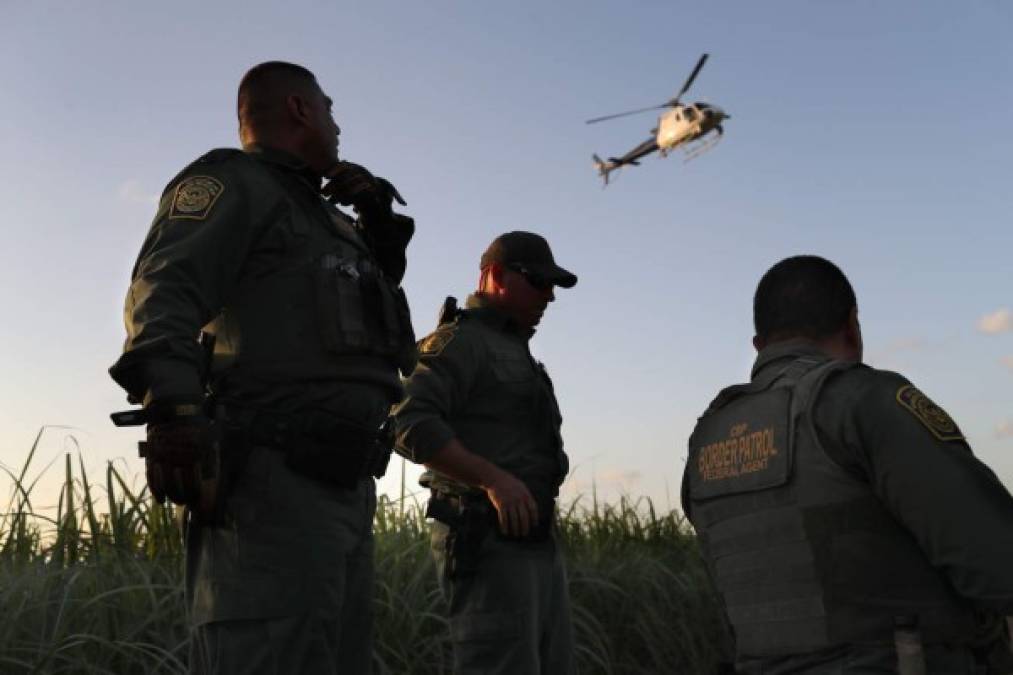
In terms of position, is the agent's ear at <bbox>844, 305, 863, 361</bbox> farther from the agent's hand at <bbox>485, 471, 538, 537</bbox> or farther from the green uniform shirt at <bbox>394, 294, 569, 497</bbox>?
the green uniform shirt at <bbox>394, 294, 569, 497</bbox>

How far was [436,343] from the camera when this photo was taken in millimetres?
4508

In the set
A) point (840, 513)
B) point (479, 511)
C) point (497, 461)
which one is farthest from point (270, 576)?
point (497, 461)

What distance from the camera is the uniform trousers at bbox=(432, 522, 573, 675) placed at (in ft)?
13.5

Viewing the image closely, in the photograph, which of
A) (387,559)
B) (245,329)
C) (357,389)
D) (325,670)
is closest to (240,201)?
(245,329)

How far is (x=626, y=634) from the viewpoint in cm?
659

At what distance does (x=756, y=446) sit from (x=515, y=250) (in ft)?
7.25

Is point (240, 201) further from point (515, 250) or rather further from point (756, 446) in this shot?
point (515, 250)

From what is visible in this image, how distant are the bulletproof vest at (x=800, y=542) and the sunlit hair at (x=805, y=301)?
0.14 m

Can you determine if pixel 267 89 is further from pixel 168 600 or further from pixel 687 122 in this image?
pixel 687 122

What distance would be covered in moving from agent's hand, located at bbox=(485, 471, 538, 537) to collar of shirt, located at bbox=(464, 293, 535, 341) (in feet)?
2.69

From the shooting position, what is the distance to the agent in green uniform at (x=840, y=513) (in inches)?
97.3

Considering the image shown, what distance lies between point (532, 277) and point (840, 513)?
7.72ft

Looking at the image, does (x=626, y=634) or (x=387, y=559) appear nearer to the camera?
(x=387, y=559)

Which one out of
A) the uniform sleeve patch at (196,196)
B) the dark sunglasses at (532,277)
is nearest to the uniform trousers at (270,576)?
the uniform sleeve patch at (196,196)
